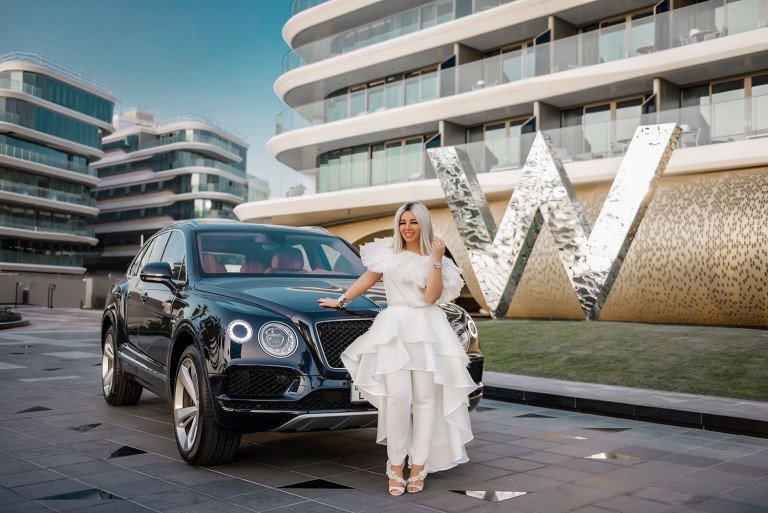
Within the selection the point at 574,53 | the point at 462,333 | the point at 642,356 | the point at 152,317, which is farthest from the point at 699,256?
the point at 152,317

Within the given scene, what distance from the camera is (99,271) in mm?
85688

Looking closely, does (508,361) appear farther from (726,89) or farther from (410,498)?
(726,89)

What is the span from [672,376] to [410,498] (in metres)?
6.99

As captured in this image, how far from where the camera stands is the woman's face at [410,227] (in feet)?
16.2

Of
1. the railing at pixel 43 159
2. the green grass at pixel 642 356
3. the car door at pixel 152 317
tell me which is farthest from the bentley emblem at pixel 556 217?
the railing at pixel 43 159

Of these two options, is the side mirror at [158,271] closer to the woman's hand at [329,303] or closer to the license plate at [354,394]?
the woman's hand at [329,303]

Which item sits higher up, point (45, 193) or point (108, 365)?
point (45, 193)

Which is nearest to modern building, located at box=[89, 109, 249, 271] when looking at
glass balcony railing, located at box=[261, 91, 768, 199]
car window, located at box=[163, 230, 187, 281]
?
glass balcony railing, located at box=[261, 91, 768, 199]

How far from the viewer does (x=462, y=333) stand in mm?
5805

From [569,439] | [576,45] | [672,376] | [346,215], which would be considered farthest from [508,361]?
[346,215]

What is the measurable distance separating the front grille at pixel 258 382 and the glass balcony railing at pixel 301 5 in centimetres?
3185

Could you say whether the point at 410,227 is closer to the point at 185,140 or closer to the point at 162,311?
Result: the point at 162,311

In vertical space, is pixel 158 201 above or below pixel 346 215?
above

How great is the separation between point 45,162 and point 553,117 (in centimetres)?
5443
